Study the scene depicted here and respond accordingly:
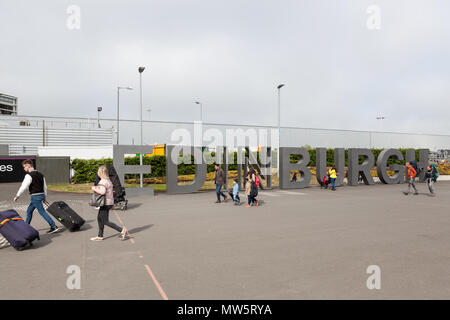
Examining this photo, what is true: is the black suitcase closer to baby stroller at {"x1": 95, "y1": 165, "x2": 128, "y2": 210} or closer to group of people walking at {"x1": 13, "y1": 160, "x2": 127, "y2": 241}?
group of people walking at {"x1": 13, "y1": 160, "x2": 127, "y2": 241}

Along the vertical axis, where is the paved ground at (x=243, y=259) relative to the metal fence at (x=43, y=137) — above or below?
below

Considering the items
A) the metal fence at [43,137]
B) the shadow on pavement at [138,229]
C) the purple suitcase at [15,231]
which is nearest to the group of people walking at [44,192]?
the shadow on pavement at [138,229]

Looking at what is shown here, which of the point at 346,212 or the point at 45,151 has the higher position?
the point at 45,151

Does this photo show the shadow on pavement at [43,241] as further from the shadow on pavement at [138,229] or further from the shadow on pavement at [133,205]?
the shadow on pavement at [133,205]

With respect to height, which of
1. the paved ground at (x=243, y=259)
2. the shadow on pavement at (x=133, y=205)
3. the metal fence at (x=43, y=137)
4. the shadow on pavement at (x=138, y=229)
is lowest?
the shadow on pavement at (x=133, y=205)

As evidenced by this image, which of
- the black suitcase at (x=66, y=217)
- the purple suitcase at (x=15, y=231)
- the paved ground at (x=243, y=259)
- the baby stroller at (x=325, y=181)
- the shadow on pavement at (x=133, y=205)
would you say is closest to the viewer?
the paved ground at (x=243, y=259)

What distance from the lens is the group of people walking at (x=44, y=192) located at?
7113 mm

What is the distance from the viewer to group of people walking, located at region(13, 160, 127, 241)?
7113 mm

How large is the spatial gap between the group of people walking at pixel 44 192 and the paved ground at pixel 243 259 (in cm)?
34

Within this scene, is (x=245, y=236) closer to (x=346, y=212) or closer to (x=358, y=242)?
(x=358, y=242)

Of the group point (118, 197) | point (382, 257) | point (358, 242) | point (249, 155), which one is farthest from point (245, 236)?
point (249, 155)

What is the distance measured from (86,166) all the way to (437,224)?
25483mm

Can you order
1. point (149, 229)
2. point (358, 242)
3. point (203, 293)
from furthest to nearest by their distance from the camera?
point (149, 229)
point (358, 242)
point (203, 293)

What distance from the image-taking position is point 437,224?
8719 millimetres
